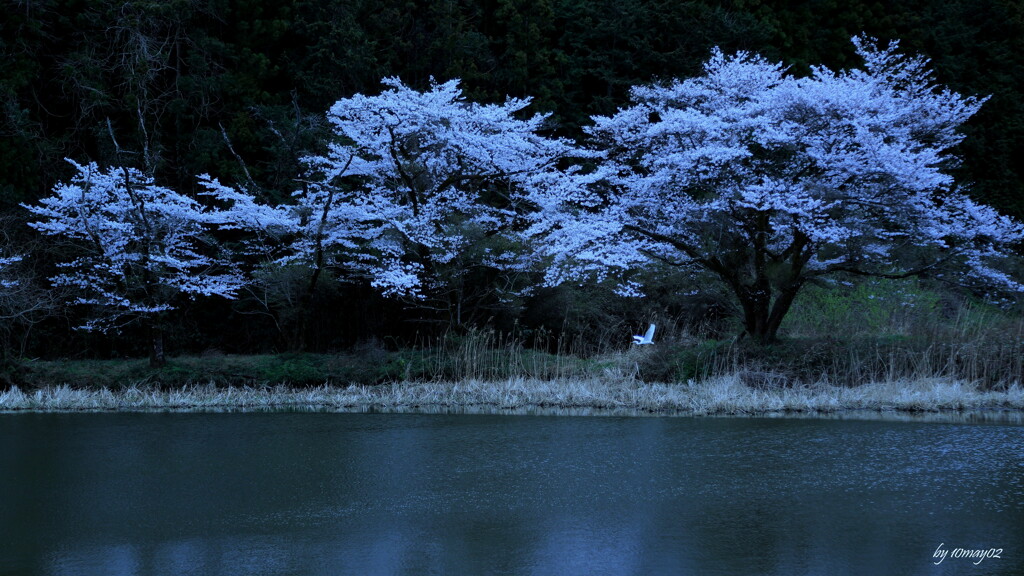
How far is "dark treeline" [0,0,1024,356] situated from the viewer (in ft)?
58.3

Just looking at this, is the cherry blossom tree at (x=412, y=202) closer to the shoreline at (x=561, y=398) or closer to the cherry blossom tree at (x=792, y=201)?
the cherry blossom tree at (x=792, y=201)

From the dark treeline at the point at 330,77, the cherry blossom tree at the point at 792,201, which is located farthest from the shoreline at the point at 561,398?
the dark treeline at the point at 330,77

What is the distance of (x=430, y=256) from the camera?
15969mm

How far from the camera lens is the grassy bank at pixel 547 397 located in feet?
37.4

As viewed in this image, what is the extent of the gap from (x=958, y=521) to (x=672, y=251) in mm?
8918

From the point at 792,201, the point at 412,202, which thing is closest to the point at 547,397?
the point at 792,201

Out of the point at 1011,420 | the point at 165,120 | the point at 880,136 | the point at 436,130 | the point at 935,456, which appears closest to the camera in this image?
the point at 935,456

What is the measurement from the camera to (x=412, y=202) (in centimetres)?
1630

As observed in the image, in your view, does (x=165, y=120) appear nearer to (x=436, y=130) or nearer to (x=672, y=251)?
(x=436, y=130)

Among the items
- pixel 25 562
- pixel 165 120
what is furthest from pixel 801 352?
pixel 165 120

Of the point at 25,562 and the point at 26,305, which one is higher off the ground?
the point at 26,305

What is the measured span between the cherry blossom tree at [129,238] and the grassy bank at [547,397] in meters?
1.80

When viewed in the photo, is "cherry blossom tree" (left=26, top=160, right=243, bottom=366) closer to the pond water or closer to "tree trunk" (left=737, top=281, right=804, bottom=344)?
the pond water

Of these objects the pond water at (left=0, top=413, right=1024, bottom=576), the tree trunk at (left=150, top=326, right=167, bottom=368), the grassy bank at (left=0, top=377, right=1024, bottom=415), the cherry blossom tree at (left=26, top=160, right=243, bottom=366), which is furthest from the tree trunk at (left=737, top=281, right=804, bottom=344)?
the tree trunk at (left=150, top=326, right=167, bottom=368)
